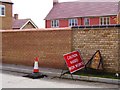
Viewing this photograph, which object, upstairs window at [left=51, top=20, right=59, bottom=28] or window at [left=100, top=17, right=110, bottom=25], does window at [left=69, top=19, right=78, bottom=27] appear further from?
window at [left=100, top=17, right=110, bottom=25]

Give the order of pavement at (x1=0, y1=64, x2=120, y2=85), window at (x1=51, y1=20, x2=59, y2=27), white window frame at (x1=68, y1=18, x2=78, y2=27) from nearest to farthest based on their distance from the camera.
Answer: pavement at (x1=0, y1=64, x2=120, y2=85) → white window frame at (x1=68, y1=18, x2=78, y2=27) → window at (x1=51, y1=20, x2=59, y2=27)

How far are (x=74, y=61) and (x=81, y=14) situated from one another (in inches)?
1153

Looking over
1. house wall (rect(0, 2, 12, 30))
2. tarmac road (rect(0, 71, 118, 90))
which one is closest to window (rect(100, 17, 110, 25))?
house wall (rect(0, 2, 12, 30))

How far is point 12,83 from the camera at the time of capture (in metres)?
9.67

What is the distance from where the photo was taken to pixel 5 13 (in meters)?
29.3

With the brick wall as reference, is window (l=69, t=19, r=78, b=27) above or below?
above

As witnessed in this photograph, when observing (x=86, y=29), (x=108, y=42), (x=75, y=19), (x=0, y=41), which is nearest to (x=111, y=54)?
(x=108, y=42)

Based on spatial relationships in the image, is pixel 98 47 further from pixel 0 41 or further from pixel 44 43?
pixel 0 41

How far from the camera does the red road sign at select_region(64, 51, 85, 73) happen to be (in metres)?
11.1

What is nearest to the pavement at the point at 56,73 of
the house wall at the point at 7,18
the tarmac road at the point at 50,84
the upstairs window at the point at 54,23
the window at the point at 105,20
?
the tarmac road at the point at 50,84

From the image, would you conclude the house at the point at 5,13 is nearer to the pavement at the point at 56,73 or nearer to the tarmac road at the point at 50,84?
the pavement at the point at 56,73

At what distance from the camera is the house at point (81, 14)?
37.6 meters

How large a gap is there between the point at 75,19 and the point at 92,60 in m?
29.5

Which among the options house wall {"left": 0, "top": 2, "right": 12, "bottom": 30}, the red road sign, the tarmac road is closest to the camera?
the tarmac road
